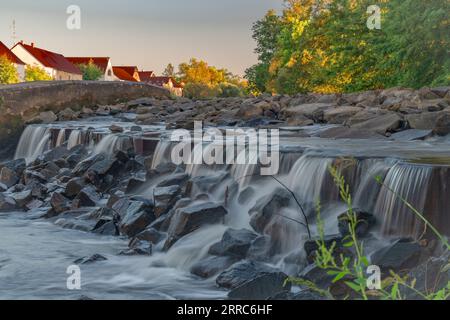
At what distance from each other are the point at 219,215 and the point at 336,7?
995 inches

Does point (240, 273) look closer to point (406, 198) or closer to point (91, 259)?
point (406, 198)

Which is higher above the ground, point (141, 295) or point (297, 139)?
point (297, 139)

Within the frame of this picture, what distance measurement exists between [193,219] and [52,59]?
309 ft

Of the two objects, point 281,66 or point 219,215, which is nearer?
point 219,215

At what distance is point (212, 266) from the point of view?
8.55m

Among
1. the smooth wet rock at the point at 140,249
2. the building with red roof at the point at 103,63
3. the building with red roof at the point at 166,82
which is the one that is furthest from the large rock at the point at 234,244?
the building with red roof at the point at 166,82

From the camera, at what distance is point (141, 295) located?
8.00m

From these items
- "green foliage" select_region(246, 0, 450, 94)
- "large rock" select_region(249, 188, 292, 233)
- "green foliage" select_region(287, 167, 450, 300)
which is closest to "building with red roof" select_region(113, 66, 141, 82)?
"green foliage" select_region(246, 0, 450, 94)

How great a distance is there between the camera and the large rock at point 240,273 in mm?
7691

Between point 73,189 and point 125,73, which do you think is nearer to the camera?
point 73,189

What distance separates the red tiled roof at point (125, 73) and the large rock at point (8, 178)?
328 feet

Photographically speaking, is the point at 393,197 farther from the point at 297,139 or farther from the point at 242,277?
the point at 297,139

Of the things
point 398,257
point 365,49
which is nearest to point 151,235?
point 398,257
